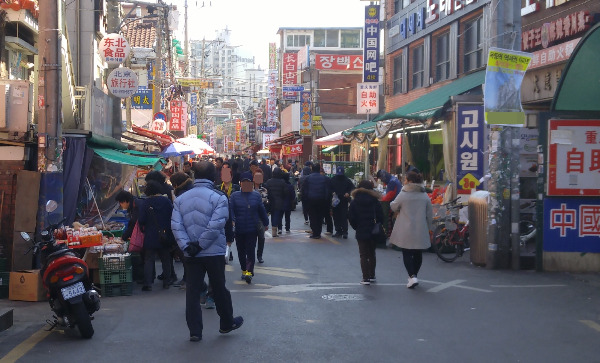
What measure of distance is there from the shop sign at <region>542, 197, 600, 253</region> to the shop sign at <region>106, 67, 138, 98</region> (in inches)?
449

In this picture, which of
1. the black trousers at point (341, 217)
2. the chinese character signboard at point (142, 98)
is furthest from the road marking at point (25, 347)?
the chinese character signboard at point (142, 98)

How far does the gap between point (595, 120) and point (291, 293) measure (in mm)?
6028

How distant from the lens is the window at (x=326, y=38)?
263 feet

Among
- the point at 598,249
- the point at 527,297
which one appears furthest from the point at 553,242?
the point at 527,297

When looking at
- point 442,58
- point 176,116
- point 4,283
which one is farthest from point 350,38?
point 4,283

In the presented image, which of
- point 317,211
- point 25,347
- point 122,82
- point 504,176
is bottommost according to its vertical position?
point 25,347

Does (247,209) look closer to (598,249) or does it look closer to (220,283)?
(220,283)

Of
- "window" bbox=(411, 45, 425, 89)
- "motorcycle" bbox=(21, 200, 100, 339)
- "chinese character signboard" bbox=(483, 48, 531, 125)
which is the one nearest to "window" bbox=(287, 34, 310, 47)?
"window" bbox=(411, 45, 425, 89)

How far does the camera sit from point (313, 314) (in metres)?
8.52

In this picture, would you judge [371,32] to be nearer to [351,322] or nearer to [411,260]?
[411,260]

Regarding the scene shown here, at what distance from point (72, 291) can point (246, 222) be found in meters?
3.92

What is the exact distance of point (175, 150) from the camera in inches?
877

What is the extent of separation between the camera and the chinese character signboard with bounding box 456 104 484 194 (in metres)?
15.4

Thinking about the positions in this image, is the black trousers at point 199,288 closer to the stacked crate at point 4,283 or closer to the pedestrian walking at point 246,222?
the pedestrian walking at point 246,222
